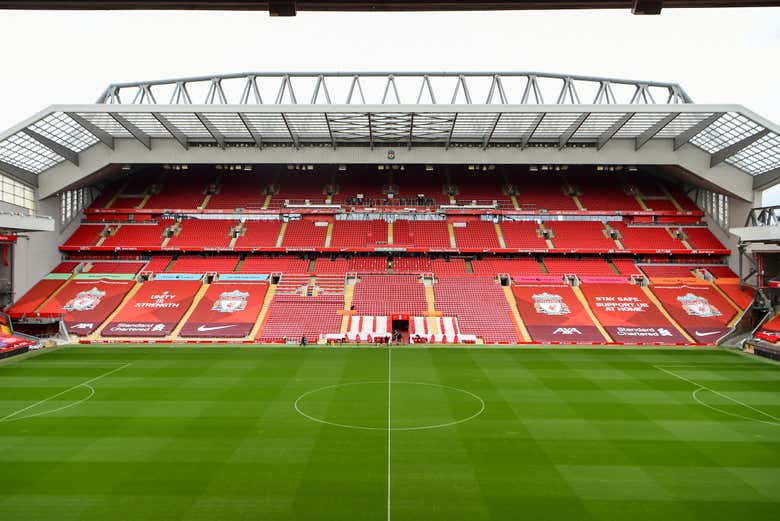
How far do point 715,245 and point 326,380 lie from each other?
136 feet

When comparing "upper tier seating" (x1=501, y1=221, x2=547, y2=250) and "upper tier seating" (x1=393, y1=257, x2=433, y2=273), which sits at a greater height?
"upper tier seating" (x1=501, y1=221, x2=547, y2=250)

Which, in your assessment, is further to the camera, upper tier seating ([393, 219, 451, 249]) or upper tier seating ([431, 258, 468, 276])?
upper tier seating ([393, 219, 451, 249])

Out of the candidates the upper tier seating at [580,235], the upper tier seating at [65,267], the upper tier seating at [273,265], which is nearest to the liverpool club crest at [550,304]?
the upper tier seating at [580,235]

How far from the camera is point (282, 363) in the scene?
3114cm

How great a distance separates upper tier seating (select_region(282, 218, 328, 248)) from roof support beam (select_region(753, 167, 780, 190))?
129 feet

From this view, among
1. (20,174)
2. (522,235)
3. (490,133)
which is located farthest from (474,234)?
(20,174)

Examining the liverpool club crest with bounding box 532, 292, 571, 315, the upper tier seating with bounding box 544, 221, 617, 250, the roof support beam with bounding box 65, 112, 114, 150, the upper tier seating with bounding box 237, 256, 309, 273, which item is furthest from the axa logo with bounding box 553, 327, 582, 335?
the roof support beam with bounding box 65, 112, 114, 150

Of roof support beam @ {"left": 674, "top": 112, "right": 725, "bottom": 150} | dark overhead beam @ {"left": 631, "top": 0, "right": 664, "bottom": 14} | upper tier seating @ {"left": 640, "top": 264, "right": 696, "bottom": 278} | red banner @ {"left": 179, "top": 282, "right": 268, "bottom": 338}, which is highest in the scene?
roof support beam @ {"left": 674, "top": 112, "right": 725, "bottom": 150}

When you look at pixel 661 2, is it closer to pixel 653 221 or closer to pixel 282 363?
pixel 282 363

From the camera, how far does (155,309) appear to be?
42312mm

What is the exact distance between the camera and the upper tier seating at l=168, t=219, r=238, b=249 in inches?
1964

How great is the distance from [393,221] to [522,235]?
42.6 ft

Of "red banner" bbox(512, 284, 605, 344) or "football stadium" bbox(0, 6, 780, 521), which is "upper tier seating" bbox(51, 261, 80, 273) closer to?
"football stadium" bbox(0, 6, 780, 521)

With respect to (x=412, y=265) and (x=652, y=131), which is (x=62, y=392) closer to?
(x=412, y=265)
